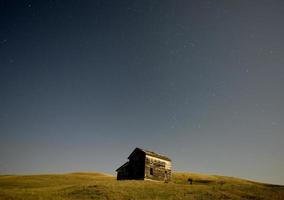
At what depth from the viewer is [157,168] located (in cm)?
4084

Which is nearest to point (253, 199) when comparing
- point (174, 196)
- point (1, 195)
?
point (174, 196)

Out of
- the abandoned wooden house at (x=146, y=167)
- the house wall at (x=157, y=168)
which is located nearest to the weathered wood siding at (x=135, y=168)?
the abandoned wooden house at (x=146, y=167)

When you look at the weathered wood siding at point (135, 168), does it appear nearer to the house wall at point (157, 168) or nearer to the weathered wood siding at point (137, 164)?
the weathered wood siding at point (137, 164)

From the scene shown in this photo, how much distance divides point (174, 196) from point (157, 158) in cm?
1656

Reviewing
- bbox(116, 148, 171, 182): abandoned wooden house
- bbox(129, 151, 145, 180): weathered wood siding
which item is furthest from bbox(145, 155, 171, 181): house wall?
bbox(129, 151, 145, 180): weathered wood siding

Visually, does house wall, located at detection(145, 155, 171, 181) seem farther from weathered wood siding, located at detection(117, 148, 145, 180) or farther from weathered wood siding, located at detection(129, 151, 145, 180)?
weathered wood siding, located at detection(117, 148, 145, 180)

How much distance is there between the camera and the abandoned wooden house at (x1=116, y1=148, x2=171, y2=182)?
3925 centimetres

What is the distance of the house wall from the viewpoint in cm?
3938

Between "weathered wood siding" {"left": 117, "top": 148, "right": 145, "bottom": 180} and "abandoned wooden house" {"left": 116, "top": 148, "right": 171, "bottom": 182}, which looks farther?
"weathered wood siding" {"left": 117, "top": 148, "right": 145, "bottom": 180}

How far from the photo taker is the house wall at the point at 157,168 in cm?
3938

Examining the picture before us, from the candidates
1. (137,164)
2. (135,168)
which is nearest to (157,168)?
(137,164)

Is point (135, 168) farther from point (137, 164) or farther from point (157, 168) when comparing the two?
point (157, 168)

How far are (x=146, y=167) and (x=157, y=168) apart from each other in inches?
99.2

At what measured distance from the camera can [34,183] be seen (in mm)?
43812
